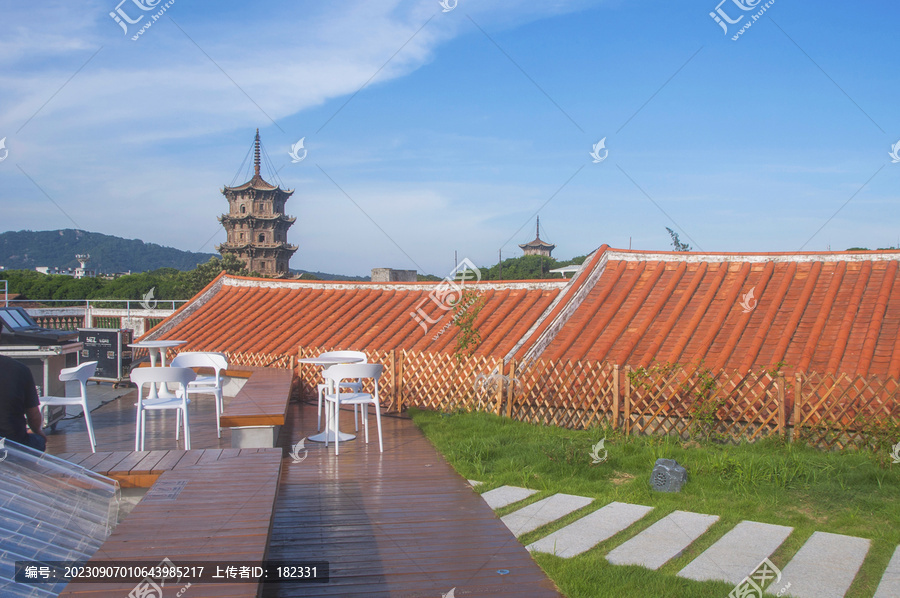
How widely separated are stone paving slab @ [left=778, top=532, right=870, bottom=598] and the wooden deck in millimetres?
1521

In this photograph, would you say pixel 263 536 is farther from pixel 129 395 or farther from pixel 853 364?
pixel 129 395

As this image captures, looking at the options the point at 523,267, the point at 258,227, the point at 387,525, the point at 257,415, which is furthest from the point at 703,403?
the point at 258,227

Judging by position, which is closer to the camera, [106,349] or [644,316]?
[644,316]

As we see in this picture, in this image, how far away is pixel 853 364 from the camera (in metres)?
7.59

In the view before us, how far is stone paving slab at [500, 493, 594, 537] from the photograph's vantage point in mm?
4902

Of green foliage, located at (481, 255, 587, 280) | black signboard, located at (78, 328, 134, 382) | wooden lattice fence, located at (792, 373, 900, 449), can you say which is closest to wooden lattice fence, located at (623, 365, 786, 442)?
wooden lattice fence, located at (792, 373, 900, 449)

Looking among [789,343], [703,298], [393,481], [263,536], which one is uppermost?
[703,298]

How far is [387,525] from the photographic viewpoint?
16.1ft

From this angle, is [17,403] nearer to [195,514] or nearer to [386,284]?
[195,514]

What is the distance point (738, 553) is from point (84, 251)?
4041 inches

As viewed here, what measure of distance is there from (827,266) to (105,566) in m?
10.5

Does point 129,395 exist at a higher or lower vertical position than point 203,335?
lower

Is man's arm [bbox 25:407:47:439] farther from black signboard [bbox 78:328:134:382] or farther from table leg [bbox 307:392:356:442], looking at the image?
black signboard [bbox 78:328:134:382]

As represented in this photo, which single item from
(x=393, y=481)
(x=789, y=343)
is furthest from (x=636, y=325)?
(x=393, y=481)
